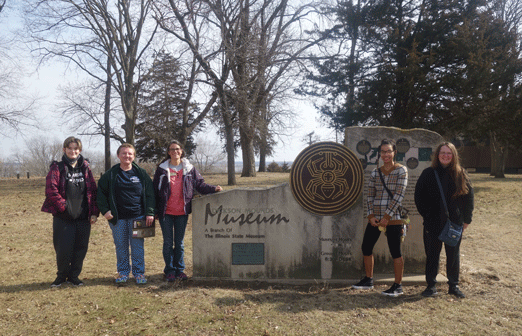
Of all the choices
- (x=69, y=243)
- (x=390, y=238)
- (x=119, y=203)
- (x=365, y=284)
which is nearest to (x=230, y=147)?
(x=119, y=203)

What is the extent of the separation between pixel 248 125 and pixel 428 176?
14108 millimetres

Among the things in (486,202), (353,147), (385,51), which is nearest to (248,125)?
(385,51)

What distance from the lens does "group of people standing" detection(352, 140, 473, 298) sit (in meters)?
4.31

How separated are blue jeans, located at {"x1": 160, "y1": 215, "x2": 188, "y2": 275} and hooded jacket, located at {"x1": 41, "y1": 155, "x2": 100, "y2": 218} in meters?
0.94

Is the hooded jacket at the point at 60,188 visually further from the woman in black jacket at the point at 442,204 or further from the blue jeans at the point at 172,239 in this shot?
the woman in black jacket at the point at 442,204

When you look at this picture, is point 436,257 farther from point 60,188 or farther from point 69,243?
point 60,188

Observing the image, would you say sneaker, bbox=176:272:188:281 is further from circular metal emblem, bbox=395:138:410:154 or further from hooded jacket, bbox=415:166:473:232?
circular metal emblem, bbox=395:138:410:154

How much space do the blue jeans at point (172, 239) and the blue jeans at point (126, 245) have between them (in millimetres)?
333

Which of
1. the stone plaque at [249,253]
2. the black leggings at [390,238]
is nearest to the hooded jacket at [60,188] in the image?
the stone plaque at [249,253]

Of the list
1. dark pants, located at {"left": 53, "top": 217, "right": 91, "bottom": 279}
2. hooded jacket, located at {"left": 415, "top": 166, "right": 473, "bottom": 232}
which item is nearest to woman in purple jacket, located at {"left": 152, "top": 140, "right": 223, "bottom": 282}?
dark pants, located at {"left": 53, "top": 217, "right": 91, "bottom": 279}

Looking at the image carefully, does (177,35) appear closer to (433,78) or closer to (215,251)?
(433,78)

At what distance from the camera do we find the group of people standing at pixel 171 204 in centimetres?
436

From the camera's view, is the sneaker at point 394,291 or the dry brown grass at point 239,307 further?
the sneaker at point 394,291

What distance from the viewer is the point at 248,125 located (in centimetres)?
1811
